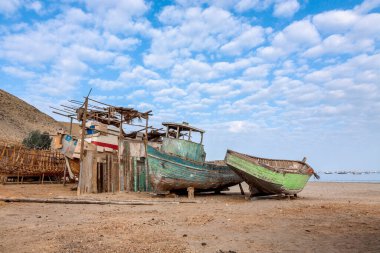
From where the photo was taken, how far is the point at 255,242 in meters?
5.79

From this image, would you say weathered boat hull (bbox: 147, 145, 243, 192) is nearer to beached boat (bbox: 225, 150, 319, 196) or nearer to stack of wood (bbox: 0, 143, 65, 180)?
beached boat (bbox: 225, 150, 319, 196)

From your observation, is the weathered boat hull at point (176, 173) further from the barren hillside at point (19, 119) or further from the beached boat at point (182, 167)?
the barren hillside at point (19, 119)

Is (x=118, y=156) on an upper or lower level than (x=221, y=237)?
upper

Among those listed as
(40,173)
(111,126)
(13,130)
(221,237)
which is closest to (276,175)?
(221,237)

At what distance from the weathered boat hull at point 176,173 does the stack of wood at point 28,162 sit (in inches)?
438

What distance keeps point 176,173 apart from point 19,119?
53682 mm

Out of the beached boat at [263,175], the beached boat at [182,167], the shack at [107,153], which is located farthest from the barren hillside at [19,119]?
the beached boat at [263,175]

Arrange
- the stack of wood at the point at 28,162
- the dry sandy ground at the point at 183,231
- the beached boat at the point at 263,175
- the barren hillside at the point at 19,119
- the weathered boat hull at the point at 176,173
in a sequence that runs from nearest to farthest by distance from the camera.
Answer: the dry sandy ground at the point at 183,231
the beached boat at the point at 263,175
the weathered boat hull at the point at 176,173
the stack of wood at the point at 28,162
the barren hillside at the point at 19,119

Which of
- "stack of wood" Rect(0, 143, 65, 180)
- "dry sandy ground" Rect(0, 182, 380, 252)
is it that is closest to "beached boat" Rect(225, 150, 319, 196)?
"dry sandy ground" Rect(0, 182, 380, 252)

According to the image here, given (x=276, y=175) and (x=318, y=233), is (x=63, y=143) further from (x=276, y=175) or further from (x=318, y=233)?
(x=318, y=233)

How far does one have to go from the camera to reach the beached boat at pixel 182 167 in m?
→ 15.1

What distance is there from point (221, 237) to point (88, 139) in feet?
46.4

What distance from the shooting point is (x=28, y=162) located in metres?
22.2

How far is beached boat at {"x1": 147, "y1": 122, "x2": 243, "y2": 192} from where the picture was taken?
1512 centimetres
